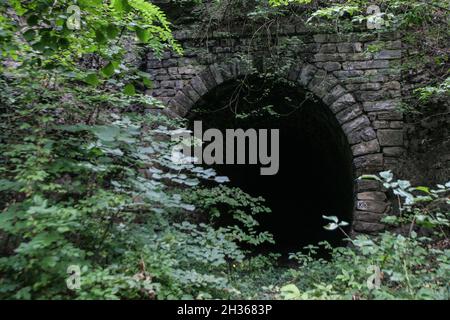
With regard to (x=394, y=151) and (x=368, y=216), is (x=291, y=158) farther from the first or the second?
(x=368, y=216)

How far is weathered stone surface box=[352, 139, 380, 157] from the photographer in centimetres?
468

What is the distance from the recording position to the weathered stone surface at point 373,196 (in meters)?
4.53

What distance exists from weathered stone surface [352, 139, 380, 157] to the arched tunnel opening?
0.20m

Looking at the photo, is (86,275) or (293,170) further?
(293,170)

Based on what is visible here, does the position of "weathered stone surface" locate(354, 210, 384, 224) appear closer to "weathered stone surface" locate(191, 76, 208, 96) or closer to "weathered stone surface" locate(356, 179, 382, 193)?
"weathered stone surface" locate(356, 179, 382, 193)

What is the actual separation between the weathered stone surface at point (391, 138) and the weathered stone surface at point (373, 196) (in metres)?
0.67

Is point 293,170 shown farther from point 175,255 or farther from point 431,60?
point 175,255

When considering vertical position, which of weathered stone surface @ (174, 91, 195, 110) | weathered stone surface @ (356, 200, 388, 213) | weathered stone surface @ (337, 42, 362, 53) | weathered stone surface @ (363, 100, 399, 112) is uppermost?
weathered stone surface @ (337, 42, 362, 53)

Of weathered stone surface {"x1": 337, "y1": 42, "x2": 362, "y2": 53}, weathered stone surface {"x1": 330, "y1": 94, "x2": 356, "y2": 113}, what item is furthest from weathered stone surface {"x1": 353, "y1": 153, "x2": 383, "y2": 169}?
weathered stone surface {"x1": 337, "y1": 42, "x2": 362, "y2": 53}

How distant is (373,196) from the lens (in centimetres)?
454

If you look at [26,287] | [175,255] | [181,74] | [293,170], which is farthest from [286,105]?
[26,287]

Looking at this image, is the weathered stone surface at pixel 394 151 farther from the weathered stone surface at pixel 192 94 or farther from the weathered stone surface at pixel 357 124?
the weathered stone surface at pixel 192 94

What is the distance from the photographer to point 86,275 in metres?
2.00
